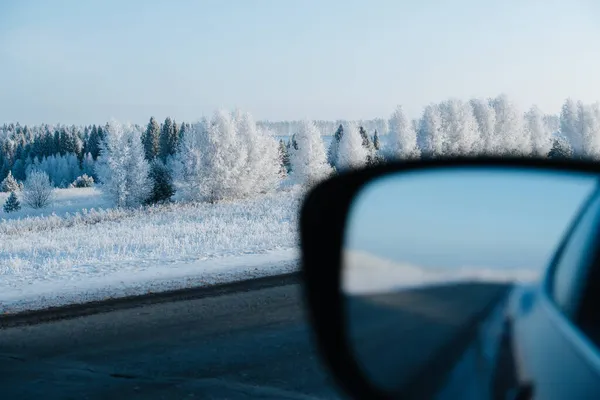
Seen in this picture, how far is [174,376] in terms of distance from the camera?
4809mm

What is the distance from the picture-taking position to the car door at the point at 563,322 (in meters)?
1.12

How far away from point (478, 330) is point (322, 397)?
3.15m

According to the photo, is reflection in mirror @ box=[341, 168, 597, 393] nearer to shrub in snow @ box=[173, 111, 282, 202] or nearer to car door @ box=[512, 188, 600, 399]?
car door @ box=[512, 188, 600, 399]

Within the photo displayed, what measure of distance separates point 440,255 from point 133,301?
294 inches

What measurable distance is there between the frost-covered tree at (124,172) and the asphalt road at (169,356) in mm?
53350

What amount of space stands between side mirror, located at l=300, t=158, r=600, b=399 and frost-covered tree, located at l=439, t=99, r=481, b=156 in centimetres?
6365

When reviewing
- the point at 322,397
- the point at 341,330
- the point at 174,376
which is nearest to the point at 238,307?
the point at 174,376

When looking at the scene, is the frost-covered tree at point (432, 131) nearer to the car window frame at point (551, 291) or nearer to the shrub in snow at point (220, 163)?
the shrub in snow at point (220, 163)

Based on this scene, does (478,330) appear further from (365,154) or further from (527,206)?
(365,154)

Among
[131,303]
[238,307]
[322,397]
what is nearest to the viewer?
[322,397]

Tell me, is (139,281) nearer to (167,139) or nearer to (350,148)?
(350,148)

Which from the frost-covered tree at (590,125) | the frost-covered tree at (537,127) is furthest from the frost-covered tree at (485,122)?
the frost-covered tree at (590,125)

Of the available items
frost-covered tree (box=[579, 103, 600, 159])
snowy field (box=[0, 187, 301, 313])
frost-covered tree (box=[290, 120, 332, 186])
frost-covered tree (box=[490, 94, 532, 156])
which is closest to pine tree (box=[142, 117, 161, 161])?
frost-covered tree (box=[290, 120, 332, 186])

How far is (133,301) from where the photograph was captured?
26.9ft
